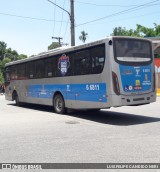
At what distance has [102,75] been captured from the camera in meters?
12.0

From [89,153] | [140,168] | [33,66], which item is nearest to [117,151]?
[89,153]

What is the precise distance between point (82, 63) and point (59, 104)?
3.01m

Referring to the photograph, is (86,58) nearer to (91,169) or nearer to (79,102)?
(79,102)

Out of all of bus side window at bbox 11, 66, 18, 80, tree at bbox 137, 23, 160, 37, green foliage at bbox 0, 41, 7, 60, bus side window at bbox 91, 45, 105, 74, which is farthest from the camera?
green foliage at bbox 0, 41, 7, 60

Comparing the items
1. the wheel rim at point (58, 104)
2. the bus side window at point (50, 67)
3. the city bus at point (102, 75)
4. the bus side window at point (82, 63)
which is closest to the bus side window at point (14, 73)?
the bus side window at point (50, 67)

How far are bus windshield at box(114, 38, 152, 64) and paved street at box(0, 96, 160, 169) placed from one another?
2311mm

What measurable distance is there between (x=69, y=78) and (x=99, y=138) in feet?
18.8

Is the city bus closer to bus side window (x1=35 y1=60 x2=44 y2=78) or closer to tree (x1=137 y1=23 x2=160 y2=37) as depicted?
bus side window (x1=35 y1=60 x2=44 y2=78)

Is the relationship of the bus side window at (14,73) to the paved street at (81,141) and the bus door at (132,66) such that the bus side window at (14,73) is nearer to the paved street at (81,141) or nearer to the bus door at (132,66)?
the paved street at (81,141)

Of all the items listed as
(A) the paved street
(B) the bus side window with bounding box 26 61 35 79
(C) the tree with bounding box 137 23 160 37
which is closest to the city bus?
(A) the paved street

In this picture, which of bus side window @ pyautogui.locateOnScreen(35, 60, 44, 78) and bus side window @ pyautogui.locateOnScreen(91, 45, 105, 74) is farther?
bus side window @ pyautogui.locateOnScreen(35, 60, 44, 78)

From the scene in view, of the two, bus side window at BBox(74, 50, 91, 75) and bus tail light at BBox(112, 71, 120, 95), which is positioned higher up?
bus side window at BBox(74, 50, 91, 75)

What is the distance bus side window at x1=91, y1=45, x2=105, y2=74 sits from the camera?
11969 millimetres

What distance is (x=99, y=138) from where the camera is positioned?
891cm
